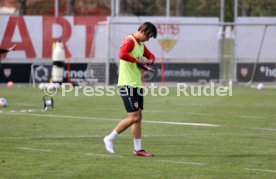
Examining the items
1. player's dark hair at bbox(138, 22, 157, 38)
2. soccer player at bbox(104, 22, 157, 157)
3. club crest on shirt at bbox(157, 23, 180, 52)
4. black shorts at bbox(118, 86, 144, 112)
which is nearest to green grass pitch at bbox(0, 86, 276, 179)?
soccer player at bbox(104, 22, 157, 157)

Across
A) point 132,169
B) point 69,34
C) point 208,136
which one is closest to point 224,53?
point 69,34

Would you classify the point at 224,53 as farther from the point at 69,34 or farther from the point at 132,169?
the point at 132,169

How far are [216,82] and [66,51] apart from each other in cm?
671

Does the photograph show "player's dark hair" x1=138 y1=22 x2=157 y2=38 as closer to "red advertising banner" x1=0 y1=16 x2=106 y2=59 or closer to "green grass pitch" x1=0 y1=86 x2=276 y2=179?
"green grass pitch" x1=0 y1=86 x2=276 y2=179

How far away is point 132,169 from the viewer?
10688 mm

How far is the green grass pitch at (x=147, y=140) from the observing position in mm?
10602

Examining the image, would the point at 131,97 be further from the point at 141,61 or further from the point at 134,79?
the point at 141,61

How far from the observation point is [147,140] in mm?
14336

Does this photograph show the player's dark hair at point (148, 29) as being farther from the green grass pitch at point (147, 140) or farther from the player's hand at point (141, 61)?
the green grass pitch at point (147, 140)

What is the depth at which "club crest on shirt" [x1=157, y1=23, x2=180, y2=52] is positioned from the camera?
3391 centimetres

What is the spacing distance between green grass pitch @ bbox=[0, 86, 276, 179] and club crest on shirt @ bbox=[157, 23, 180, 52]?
31.8ft

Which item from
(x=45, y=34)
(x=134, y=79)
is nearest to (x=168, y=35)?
(x=45, y=34)

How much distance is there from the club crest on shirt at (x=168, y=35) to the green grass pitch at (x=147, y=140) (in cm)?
970

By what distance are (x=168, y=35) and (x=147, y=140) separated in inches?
789
